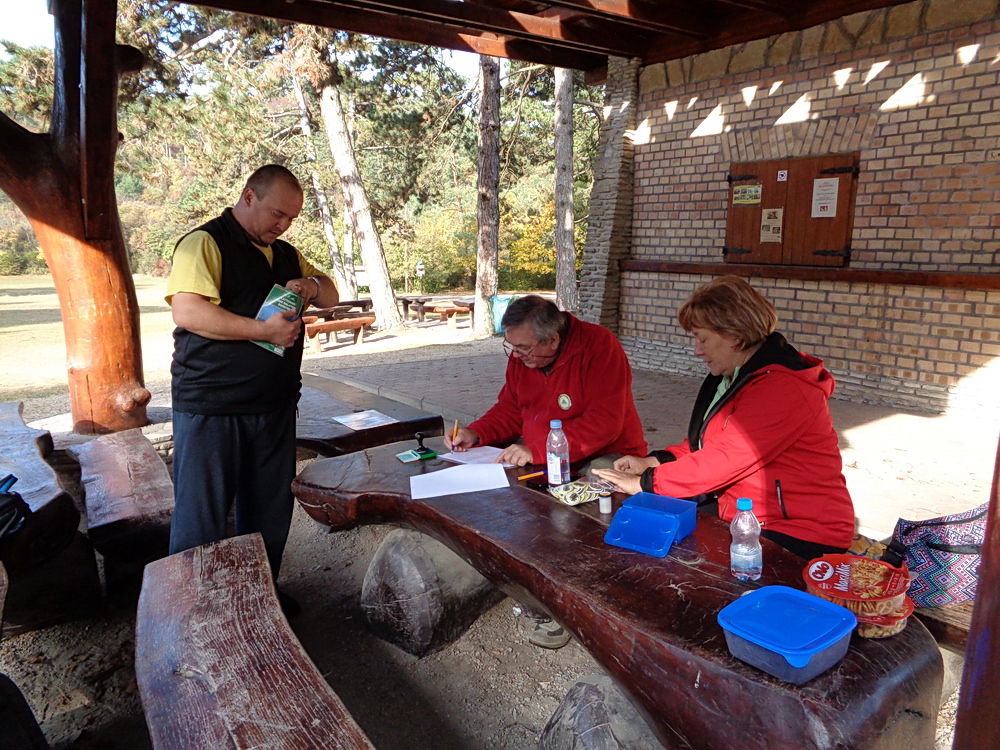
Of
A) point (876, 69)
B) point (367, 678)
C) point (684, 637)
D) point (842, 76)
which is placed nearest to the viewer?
point (684, 637)

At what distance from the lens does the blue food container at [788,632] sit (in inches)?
53.6


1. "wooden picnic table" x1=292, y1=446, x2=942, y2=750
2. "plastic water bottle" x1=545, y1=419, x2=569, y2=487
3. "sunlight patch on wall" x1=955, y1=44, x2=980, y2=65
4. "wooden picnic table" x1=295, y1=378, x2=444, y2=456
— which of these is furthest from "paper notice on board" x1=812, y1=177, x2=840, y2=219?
"wooden picnic table" x1=292, y1=446, x2=942, y2=750

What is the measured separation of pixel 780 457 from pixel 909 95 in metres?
5.13

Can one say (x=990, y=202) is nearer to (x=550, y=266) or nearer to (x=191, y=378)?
(x=191, y=378)

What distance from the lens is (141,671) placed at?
1.85 meters

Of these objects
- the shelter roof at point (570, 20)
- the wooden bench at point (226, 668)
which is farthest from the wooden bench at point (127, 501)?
the shelter roof at point (570, 20)

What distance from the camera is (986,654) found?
88 cm

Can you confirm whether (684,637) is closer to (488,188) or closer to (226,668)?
(226,668)

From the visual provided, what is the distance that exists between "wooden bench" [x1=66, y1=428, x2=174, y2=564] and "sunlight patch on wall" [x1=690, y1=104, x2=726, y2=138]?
6338 mm

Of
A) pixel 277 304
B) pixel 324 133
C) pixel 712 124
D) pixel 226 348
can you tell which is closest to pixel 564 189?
pixel 712 124

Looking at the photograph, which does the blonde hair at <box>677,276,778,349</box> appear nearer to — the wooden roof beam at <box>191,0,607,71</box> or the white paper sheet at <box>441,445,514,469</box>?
the white paper sheet at <box>441,445,514,469</box>

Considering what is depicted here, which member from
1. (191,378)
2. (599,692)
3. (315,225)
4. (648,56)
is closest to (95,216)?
(191,378)

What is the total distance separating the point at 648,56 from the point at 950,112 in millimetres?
3447

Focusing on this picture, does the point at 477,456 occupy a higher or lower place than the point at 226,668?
higher
